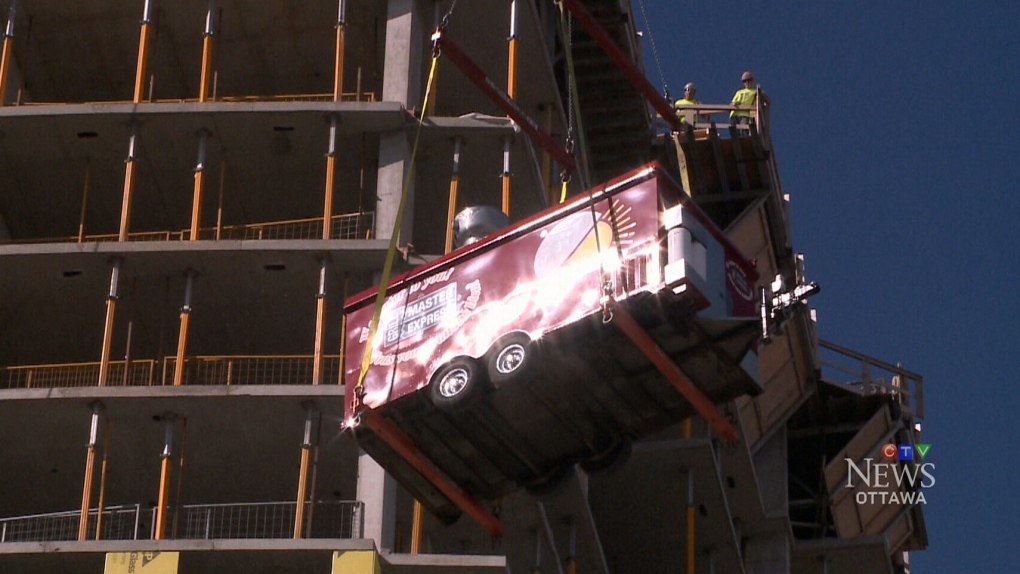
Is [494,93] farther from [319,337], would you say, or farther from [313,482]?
Answer: [313,482]

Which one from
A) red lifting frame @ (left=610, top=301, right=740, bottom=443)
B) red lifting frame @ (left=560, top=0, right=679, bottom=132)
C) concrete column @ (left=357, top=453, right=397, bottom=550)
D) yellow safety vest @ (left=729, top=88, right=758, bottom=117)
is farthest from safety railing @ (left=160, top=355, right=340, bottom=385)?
red lifting frame @ (left=610, top=301, right=740, bottom=443)

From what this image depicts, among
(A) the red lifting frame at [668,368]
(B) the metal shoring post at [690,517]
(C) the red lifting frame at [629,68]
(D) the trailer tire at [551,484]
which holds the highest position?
(C) the red lifting frame at [629,68]

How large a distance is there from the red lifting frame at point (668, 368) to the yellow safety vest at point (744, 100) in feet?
77.9

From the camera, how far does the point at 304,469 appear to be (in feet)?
139

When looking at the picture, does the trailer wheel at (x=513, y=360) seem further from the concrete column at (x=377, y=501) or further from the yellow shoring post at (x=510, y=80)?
the yellow shoring post at (x=510, y=80)

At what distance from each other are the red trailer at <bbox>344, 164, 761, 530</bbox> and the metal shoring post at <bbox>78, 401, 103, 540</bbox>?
10857 millimetres

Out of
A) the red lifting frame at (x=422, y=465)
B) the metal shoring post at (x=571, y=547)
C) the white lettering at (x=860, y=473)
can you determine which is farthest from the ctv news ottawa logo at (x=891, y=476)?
the red lifting frame at (x=422, y=465)

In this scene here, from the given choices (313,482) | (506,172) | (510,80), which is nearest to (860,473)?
(510,80)

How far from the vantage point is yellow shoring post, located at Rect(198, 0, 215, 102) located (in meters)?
47.1

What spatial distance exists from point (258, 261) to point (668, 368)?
16777 mm

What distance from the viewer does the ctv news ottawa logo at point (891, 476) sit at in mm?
60719

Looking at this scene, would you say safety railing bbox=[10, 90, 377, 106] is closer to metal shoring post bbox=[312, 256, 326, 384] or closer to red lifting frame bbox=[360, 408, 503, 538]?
metal shoring post bbox=[312, 256, 326, 384]

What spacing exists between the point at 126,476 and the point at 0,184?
25.3 feet

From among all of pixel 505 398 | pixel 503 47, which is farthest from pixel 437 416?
pixel 503 47
